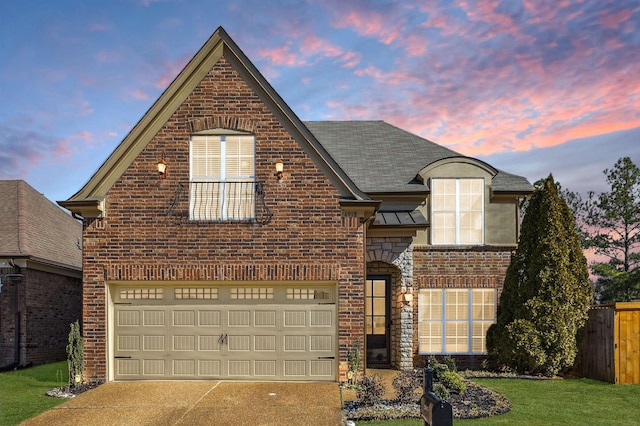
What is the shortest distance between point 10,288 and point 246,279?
8732mm

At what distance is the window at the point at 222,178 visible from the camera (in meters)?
12.2

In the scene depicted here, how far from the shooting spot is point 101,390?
36.8 feet

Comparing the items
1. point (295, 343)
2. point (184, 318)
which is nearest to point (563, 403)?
point (295, 343)

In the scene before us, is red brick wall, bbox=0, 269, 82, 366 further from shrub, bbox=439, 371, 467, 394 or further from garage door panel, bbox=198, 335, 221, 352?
shrub, bbox=439, 371, 467, 394

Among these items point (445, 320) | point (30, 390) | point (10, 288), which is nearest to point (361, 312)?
point (445, 320)

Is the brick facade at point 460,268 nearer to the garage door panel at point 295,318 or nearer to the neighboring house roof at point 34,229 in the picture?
the garage door panel at point 295,318

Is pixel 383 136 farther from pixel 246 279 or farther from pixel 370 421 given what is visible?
pixel 370 421

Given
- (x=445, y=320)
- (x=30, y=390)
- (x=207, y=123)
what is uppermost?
(x=207, y=123)

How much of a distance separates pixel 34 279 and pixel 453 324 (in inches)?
512

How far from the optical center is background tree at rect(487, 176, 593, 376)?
13.6 meters

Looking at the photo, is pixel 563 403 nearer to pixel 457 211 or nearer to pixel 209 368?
pixel 457 211

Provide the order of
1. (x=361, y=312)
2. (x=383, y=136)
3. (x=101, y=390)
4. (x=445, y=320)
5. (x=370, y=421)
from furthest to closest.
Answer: (x=383, y=136) → (x=445, y=320) → (x=361, y=312) → (x=101, y=390) → (x=370, y=421)

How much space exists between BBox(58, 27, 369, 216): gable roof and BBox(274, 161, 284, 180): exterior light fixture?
2.23 feet

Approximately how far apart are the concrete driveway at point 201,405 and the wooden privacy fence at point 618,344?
6775mm
